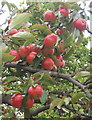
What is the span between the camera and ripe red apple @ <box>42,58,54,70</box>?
109 cm

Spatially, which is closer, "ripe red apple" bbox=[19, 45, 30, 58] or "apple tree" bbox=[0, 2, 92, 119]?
"apple tree" bbox=[0, 2, 92, 119]

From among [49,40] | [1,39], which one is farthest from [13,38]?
[49,40]

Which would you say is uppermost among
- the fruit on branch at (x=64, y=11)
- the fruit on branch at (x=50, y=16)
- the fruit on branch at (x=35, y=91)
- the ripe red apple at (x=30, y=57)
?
the fruit on branch at (x=64, y=11)

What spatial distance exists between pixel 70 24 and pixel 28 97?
0.47m

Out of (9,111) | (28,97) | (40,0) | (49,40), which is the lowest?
(9,111)

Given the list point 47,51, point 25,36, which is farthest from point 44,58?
point 25,36

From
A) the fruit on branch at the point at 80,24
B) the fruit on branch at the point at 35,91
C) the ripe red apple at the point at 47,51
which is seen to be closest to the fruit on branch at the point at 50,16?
the fruit on branch at the point at 80,24

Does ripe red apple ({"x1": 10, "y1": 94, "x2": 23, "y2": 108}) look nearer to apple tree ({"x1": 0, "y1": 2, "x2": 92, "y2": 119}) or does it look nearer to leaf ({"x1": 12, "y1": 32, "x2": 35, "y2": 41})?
apple tree ({"x1": 0, "y1": 2, "x2": 92, "y2": 119})

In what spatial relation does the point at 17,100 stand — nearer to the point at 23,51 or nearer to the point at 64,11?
the point at 23,51

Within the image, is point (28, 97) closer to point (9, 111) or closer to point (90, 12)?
point (9, 111)

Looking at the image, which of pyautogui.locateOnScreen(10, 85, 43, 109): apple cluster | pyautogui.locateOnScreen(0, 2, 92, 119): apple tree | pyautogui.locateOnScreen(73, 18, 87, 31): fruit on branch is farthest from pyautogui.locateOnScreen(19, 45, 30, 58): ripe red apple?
pyautogui.locateOnScreen(73, 18, 87, 31): fruit on branch

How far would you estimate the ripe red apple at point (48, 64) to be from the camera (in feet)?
3.57

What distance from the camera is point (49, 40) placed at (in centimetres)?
109

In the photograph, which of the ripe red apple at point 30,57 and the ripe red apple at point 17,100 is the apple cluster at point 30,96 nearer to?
the ripe red apple at point 17,100
